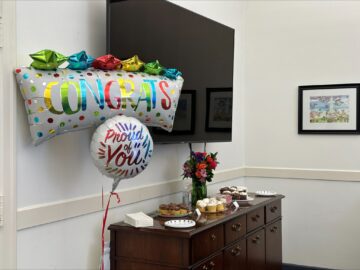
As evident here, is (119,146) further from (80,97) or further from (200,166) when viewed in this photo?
(200,166)

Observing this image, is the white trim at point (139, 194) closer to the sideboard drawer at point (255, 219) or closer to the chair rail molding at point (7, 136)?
the chair rail molding at point (7, 136)

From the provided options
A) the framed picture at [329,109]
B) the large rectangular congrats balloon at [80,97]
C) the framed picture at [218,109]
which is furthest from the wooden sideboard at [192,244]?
the framed picture at [329,109]

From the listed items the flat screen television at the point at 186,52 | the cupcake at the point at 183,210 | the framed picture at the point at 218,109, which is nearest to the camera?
the flat screen television at the point at 186,52

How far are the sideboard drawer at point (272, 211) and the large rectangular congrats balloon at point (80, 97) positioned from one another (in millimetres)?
1448

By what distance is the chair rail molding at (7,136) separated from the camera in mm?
1884

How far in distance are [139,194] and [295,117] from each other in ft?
6.49

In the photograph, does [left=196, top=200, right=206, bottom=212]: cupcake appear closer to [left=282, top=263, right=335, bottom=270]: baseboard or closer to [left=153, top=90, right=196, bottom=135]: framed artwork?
[left=153, top=90, right=196, bottom=135]: framed artwork

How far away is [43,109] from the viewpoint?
1.83m

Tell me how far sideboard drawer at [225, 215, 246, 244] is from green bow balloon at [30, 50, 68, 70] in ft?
4.25

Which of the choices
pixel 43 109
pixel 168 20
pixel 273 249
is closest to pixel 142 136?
pixel 43 109

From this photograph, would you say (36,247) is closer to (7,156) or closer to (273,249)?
(7,156)

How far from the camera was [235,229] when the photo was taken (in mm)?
2674

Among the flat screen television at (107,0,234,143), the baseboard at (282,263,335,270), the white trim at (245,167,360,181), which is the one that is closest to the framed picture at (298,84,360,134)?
the white trim at (245,167,360,181)

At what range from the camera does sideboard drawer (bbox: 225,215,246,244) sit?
8.45 ft
